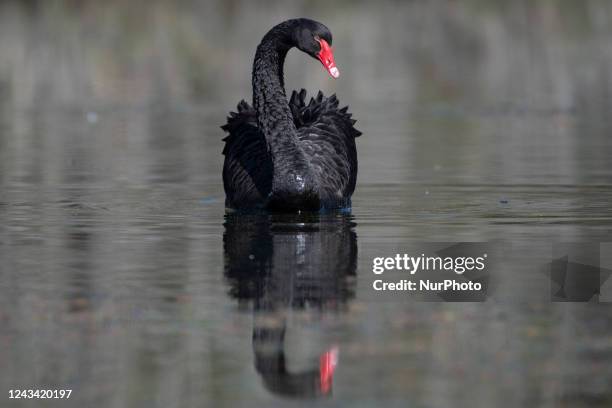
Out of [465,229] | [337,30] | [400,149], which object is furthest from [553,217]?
[337,30]

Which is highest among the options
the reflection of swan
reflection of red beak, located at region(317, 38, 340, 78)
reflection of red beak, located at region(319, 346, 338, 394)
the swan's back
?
reflection of red beak, located at region(317, 38, 340, 78)

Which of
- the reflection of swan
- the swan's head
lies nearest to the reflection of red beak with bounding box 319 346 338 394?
the reflection of swan

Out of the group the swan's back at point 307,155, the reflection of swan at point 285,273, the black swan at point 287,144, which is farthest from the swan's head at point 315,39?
the reflection of swan at point 285,273

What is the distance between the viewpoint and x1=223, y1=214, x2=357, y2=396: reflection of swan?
588 centimetres

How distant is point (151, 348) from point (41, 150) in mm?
10714

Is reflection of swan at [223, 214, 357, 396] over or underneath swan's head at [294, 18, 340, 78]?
underneath

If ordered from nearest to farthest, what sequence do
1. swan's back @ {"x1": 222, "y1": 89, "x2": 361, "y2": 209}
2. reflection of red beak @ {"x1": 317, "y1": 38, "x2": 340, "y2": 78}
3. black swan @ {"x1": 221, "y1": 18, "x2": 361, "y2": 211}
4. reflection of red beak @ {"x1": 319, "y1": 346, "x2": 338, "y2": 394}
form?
reflection of red beak @ {"x1": 319, "y1": 346, "x2": 338, "y2": 394}
reflection of red beak @ {"x1": 317, "y1": 38, "x2": 340, "y2": 78}
black swan @ {"x1": 221, "y1": 18, "x2": 361, "y2": 211}
swan's back @ {"x1": 222, "y1": 89, "x2": 361, "y2": 209}

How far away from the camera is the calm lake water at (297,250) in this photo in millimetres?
5789

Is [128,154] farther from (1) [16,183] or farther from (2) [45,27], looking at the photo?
(2) [45,27]

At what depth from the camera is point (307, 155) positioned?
1150 centimetres

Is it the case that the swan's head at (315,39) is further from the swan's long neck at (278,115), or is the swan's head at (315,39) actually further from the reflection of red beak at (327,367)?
the reflection of red beak at (327,367)

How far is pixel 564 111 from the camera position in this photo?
67.4ft

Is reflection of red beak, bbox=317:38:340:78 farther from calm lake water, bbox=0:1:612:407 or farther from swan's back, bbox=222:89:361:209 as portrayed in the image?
calm lake water, bbox=0:1:612:407

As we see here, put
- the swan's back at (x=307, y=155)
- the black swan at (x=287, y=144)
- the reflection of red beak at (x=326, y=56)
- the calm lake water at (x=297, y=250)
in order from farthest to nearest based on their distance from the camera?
the swan's back at (x=307, y=155) → the black swan at (x=287, y=144) → the reflection of red beak at (x=326, y=56) → the calm lake water at (x=297, y=250)
